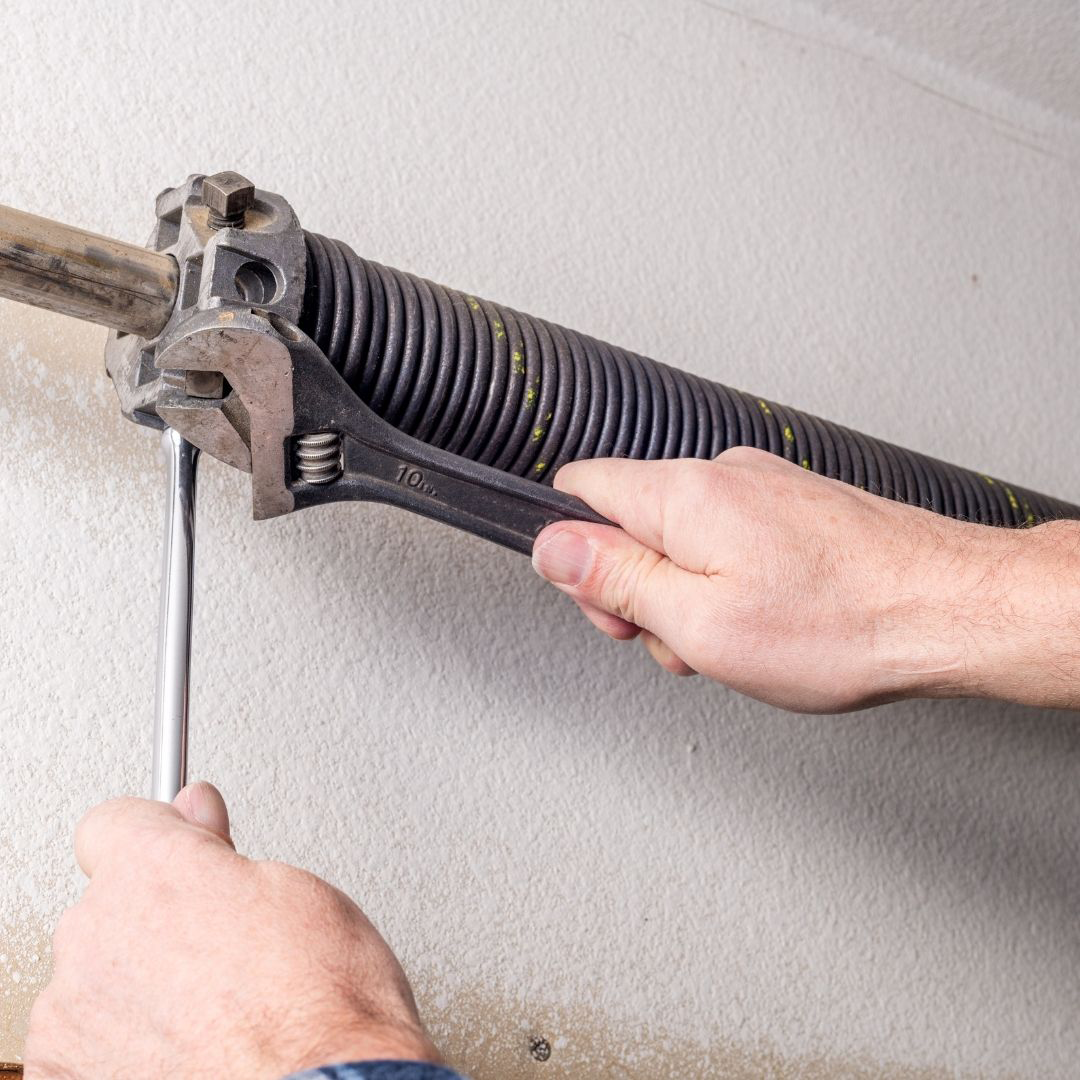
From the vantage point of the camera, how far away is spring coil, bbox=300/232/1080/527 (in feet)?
2.08

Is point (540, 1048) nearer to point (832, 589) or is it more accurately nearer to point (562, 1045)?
point (562, 1045)

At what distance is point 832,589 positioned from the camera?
0.63m

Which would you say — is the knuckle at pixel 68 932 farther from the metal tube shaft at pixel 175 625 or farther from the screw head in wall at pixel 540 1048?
the screw head in wall at pixel 540 1048

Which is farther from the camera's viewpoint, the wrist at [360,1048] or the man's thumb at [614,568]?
the man's thumb at [614,568]

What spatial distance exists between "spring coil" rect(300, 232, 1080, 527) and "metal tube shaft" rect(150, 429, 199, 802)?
0.10 m

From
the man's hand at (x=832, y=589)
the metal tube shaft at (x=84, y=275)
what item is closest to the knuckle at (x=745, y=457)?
the man's hand at (x=832, y=589)

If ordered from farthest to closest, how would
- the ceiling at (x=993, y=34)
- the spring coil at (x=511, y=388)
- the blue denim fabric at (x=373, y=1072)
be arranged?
1. the ceiling at (x=993, y=34)
2. the spring coil at (x=511, y=388)
3. the blue denim fabric at (x=373, y=1072)

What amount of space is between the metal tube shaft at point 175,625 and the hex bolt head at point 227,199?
4.4 inches

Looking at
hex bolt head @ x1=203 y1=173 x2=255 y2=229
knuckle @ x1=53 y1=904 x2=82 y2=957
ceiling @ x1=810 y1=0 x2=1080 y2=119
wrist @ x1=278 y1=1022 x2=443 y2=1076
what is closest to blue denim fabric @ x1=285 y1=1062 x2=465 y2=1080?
wrist @ x1=278 y1=1022 x2=443 y2=1076

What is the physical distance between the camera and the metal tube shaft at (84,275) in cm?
57

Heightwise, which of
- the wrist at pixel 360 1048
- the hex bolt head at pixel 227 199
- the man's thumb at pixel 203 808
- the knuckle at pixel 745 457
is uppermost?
the hex bolt head at pixel 227 199

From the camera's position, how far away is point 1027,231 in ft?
3.82

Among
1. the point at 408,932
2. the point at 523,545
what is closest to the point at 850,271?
the point at 523,545

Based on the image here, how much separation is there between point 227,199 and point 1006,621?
1.43 feet
